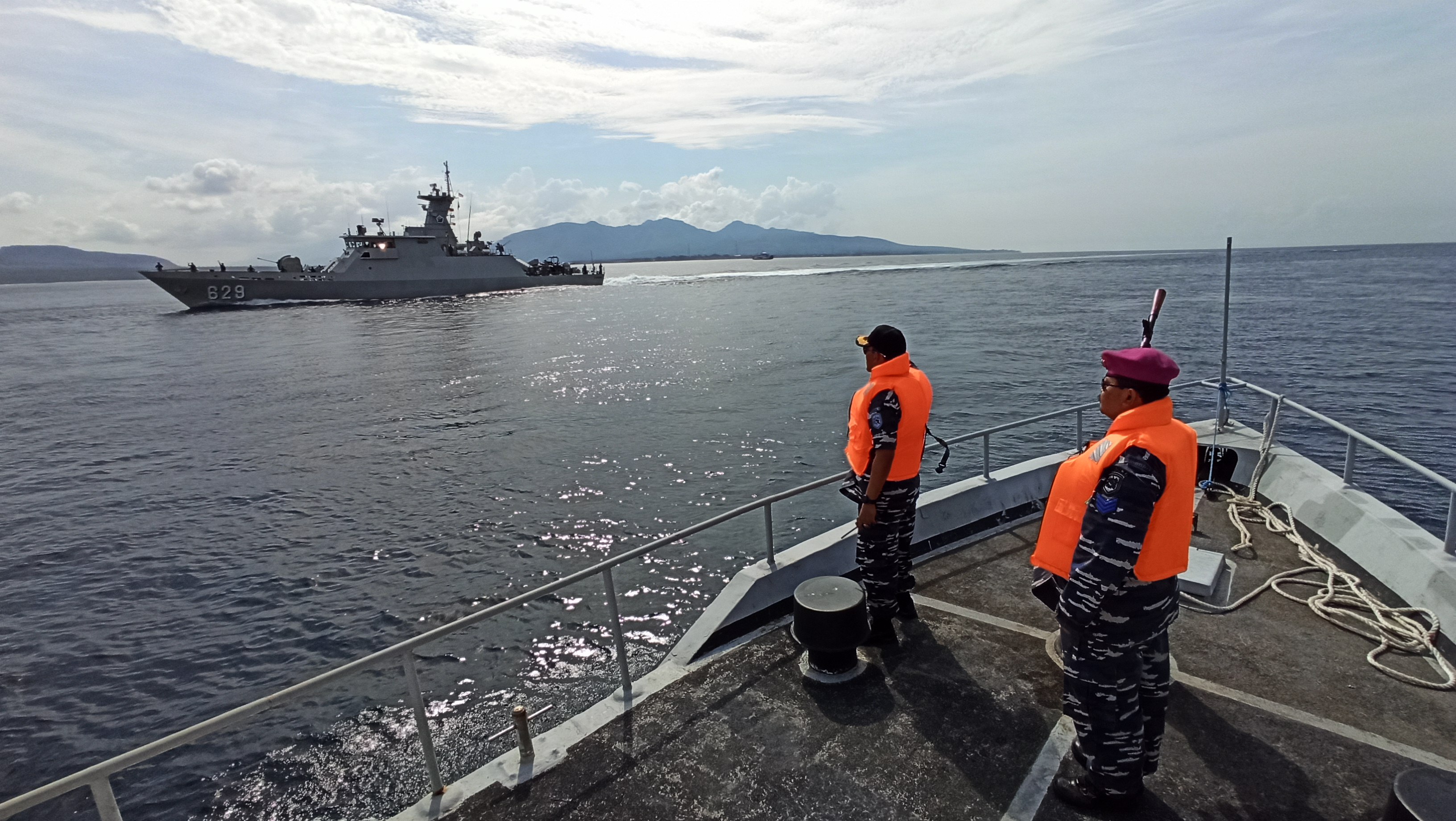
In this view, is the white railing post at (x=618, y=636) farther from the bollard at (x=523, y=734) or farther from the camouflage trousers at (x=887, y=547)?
the camouflage trousers at (x=887, y=547)

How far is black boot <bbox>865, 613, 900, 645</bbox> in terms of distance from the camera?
16.5ft

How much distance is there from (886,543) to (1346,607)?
3.69 meters

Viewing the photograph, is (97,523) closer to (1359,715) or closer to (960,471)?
(960,471)

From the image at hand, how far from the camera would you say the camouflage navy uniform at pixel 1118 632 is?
296 centimetres

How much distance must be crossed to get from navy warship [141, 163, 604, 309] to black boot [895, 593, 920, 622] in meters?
76.2

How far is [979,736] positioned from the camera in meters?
4.10

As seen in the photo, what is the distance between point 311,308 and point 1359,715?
77026mm

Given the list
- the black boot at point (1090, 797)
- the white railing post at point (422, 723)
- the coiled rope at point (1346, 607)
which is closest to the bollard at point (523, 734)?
the white railing post at point (422, 723)

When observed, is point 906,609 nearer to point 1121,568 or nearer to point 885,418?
point 885,418

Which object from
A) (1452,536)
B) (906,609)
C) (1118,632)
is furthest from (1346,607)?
(1118,632)

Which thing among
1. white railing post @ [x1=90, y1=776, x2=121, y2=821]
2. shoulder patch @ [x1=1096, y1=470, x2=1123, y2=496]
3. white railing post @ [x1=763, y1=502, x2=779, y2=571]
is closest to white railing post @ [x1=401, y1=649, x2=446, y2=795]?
white railing post @ [x1=90, y1=776, x2=121, y2=821]

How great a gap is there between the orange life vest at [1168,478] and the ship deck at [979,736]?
141cm

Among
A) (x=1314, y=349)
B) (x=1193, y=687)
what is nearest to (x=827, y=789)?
(x=1193, y=687)

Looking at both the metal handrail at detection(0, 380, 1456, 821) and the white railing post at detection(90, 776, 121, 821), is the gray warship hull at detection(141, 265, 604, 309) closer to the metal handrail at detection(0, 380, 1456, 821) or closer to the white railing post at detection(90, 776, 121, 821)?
the metal handrail at detection(0, 380, 1456, 821)
